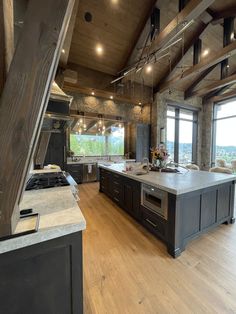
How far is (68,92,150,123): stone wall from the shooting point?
559 cm

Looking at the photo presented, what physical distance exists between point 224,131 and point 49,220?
333 inches

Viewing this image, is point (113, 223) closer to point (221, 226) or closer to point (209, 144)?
point (221, 226)

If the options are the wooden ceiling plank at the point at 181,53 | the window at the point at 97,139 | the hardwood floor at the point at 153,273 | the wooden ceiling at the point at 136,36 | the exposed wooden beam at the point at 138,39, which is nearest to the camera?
the hardwood floor at the point at 153,273

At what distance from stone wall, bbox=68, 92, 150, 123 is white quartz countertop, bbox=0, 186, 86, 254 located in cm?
482

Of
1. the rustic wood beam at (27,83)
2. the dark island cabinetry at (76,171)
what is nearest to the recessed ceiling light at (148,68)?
the dark island cabinetry at (76,171)

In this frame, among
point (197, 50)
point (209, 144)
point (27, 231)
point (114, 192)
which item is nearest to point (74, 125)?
point (114, 192)

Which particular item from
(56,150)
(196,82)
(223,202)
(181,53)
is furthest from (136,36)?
(223,202)

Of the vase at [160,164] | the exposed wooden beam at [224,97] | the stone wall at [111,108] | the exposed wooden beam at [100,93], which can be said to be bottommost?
the vase at [160,164]

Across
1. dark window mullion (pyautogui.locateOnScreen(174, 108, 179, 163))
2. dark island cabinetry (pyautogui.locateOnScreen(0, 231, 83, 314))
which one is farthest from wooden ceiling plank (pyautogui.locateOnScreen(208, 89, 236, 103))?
dark island cabinetry (pyautogui.locateOnScreen(0, 231, 83, 314))

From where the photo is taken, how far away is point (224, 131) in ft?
23.3

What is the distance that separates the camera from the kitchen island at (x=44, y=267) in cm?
76

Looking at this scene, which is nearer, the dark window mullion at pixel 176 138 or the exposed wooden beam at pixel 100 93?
the exposed wooden beam at pixel 100 93

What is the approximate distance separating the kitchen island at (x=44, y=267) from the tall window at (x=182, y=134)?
699 cm

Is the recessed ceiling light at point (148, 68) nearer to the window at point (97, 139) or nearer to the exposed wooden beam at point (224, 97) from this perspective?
the window at point (97, 139)
